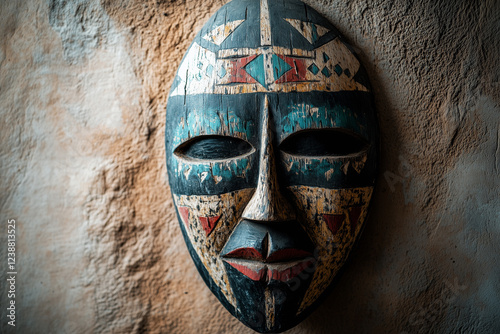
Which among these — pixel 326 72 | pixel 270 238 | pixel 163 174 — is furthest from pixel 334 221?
pixel 163 174

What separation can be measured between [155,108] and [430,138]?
3.13 ft

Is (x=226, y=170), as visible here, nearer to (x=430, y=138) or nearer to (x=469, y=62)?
(x=430, y=138)

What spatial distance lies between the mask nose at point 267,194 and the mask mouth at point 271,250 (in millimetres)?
37

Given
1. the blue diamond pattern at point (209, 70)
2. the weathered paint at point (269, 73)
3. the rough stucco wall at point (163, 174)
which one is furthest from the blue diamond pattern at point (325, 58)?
the blue diamond pattern at point (209, 70)

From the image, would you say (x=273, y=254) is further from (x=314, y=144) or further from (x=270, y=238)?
(x=314, y=144)

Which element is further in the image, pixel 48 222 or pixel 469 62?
pixel 48 222

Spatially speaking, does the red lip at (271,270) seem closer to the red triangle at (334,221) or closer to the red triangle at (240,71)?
the red triangle at (334,221)

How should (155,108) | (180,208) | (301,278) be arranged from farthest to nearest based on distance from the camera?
1. (155,108)
2. (180,208)
3. (301,278)

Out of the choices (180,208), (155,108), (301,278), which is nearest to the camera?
(301,278)

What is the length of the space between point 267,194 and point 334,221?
0.71 ft

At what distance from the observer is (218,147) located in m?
0.95

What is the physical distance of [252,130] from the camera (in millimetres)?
919

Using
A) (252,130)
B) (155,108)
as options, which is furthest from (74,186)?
(252,130)

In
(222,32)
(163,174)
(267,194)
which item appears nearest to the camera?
(267,194)
